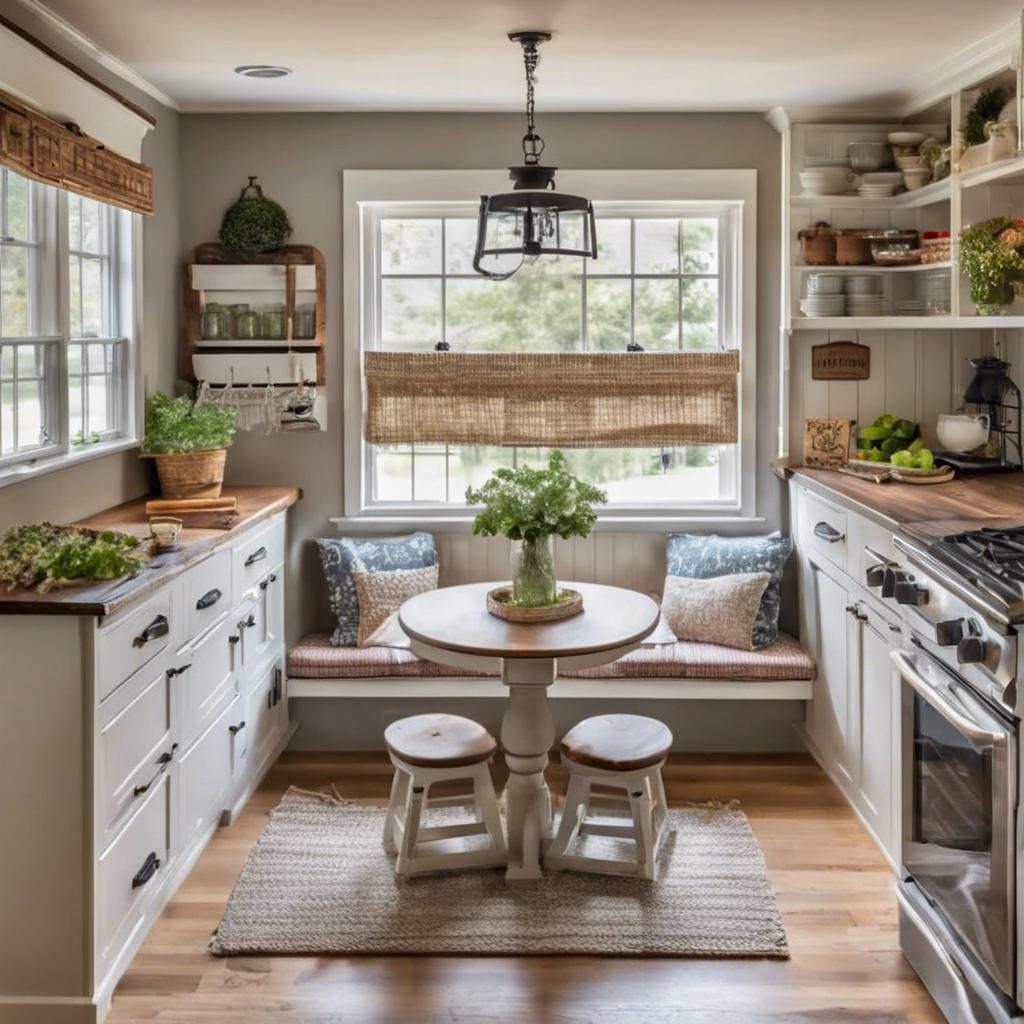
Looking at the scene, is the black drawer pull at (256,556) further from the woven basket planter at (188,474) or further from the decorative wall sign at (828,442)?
the decorative wall sign at (828,442)

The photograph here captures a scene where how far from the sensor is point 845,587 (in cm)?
398

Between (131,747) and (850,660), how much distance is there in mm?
2247

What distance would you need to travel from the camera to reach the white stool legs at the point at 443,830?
349 cm

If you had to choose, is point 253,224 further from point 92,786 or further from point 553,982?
point 553,982

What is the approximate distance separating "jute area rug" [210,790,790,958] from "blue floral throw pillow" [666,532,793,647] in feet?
3.18

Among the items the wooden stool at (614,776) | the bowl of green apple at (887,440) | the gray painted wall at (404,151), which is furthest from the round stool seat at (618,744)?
the gray painted wall at (404,151)

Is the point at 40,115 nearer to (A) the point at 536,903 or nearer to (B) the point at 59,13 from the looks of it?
(B) the point at 59,13

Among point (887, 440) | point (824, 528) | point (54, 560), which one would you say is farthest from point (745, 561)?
point (54, 560)

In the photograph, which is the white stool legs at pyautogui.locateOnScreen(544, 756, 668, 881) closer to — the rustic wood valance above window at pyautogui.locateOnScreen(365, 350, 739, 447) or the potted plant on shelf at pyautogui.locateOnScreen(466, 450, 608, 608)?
the potted plant on shelf at pyautogui.locateOnScreen(466, 450, 608, 608)

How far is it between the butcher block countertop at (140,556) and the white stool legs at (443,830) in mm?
852

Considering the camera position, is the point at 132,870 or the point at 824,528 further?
the point at 824,528

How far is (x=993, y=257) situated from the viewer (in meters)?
3.85

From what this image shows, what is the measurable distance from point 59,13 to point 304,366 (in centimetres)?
168

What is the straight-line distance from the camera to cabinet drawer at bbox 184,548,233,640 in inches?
133
